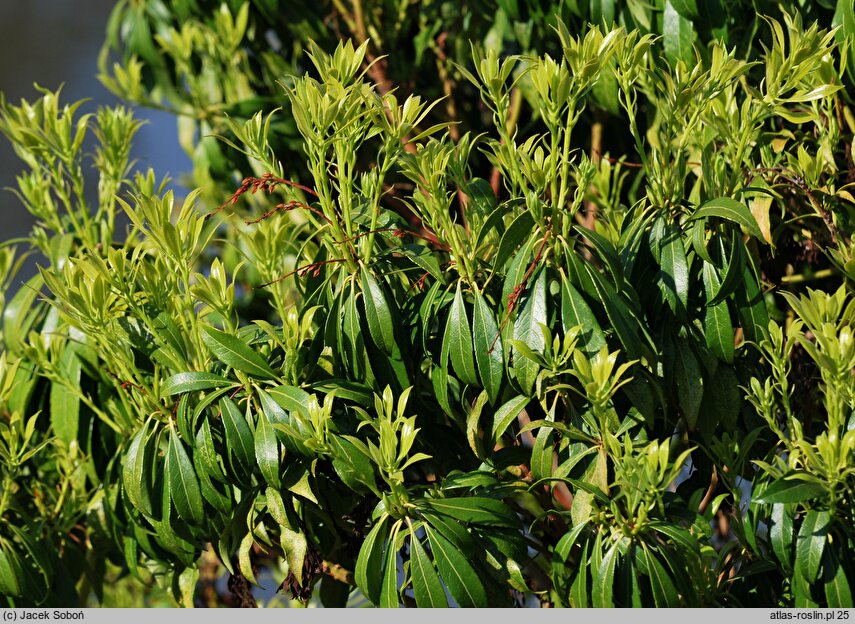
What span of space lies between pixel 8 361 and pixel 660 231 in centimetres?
125

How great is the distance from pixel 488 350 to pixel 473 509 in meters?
0.23

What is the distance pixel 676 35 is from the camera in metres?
1.79

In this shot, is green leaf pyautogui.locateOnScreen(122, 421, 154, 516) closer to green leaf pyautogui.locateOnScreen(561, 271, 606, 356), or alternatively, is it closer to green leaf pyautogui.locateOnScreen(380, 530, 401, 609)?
green leaf pyautogui.locateOnScreen(380, 530, 401, 609)

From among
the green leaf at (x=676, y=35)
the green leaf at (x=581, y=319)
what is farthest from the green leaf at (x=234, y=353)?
the green leaf at (x=676, y=35)

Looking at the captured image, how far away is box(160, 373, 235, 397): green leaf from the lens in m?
1.38

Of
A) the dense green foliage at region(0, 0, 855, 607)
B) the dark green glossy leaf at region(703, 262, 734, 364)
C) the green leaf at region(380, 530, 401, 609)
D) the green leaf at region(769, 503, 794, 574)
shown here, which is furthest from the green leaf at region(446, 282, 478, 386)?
the green leaf at region(769, 503, 794, 574)

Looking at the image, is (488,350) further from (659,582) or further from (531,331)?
(659,582)

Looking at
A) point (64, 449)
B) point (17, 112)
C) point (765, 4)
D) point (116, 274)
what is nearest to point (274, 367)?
point (116, 274)

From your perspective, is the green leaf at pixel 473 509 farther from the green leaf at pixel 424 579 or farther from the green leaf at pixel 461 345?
the green leaf at pixel 461 345

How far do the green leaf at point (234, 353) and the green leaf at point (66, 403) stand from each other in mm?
561

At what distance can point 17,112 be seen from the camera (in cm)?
181

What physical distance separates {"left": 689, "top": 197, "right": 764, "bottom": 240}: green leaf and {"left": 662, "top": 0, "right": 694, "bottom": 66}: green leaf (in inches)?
20.4
